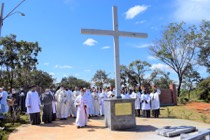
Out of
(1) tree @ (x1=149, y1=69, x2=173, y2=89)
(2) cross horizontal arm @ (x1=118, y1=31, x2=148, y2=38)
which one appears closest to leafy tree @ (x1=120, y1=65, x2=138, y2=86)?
(1) tree @ (x1=149, y1=69, x2=173, y2=89)

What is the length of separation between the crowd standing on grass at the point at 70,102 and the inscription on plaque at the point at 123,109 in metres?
2.04

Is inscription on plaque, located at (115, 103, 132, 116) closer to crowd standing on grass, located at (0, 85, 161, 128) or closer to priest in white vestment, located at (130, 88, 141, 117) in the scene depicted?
crowd standing on grass, located at (0, 85, 161, 128)

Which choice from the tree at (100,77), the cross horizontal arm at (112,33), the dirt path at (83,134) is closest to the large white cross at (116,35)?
the cross horizontal arm at (112,33)

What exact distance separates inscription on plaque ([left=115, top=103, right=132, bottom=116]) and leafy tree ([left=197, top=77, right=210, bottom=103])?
79.4 ft

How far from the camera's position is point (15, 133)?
1184cm

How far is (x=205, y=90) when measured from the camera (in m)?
34.2

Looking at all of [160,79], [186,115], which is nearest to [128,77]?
[160,79]

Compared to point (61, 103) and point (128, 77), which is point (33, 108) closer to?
point (61, 103)

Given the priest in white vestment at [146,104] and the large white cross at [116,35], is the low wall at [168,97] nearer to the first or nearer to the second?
the priest in white vestment at [146,104]

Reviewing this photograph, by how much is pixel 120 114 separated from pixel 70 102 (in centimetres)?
623

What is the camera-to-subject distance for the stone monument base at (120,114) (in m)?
11.5

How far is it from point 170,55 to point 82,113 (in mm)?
31023

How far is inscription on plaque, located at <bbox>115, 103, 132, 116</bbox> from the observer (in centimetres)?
1159

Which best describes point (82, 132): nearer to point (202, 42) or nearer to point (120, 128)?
point (120, 128)
